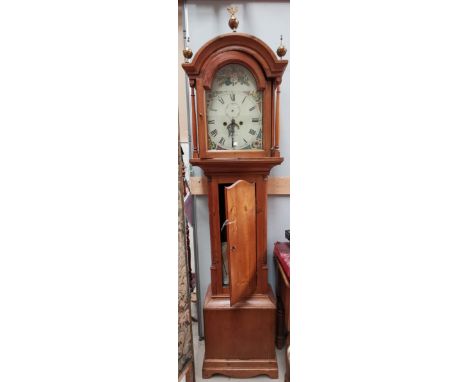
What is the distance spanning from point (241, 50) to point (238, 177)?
0.47 meters

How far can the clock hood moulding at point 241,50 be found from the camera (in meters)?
0.84

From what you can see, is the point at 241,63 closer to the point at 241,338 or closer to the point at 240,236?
the point at 240,236

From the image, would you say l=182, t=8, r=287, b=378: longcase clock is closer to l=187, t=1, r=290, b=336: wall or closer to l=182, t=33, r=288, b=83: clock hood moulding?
l=182, t=33, r=288, b=83: clock hood moulding

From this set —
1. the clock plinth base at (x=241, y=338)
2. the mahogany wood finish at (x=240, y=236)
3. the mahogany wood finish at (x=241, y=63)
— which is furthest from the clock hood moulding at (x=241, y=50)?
the clock plinth base at (x=241, y=338)

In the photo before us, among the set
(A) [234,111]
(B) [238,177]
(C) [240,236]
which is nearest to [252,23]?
(A) [234,111]

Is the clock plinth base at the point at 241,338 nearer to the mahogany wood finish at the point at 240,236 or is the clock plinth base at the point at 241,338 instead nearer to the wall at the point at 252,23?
the mahogany wood finish at the point at 240,236

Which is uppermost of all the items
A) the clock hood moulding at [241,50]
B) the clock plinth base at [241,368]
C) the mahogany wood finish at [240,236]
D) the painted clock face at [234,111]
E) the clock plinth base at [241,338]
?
the clock hood moulding at [241,50]

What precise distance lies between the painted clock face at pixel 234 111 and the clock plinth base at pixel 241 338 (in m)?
0.67

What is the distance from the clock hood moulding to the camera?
33.1 inches

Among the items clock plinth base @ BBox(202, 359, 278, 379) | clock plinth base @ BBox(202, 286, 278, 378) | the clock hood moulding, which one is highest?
the clock hood moulding

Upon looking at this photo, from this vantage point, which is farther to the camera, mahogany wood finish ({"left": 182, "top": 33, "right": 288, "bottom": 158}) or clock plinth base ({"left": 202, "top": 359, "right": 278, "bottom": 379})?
clock plinth base ({"left": 202, "top": 359, "right": 278, "bottom": 379})

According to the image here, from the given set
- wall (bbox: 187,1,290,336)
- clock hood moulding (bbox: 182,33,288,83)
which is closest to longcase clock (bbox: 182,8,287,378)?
clock hood moulding (bbox: 182,33,288,83)

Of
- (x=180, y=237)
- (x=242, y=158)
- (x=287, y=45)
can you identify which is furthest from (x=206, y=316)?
(x=287, y=45)

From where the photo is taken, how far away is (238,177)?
944 mm
